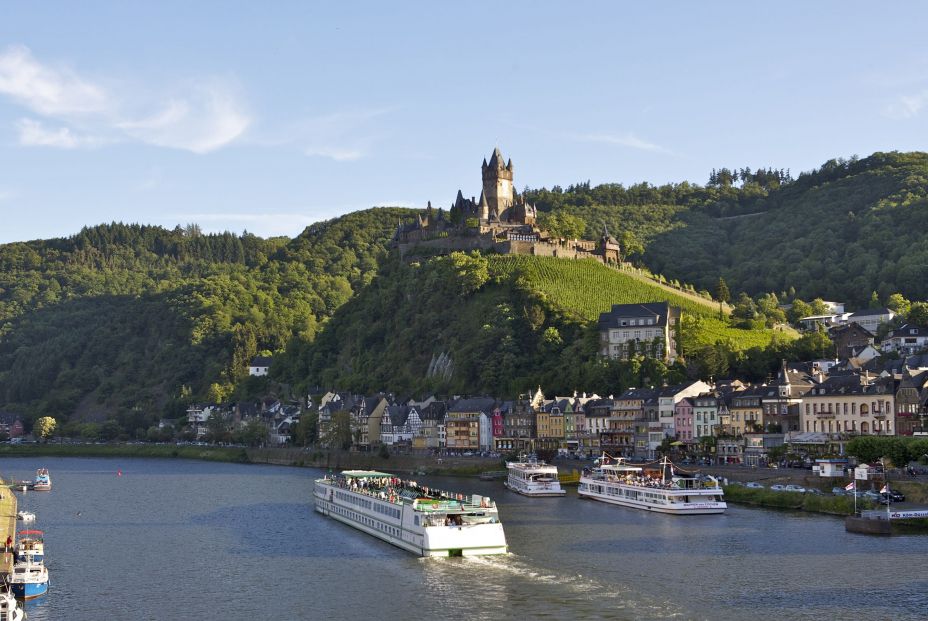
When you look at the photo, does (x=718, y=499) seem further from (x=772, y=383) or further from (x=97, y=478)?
(x=97, y=478)

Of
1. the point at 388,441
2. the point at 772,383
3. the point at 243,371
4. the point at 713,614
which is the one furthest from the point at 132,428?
the point at 713,614

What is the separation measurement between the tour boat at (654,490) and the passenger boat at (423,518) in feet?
47.9

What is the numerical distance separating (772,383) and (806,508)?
26855mm

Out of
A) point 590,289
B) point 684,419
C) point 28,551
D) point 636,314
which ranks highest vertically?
point 590,289

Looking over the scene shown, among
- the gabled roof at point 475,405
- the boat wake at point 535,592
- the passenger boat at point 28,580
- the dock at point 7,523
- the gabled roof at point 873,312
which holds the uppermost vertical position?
the gabled roof at point 873,312

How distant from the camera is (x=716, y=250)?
19675cm

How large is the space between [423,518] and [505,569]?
6.35 m

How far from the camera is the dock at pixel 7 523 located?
45066 millimetres

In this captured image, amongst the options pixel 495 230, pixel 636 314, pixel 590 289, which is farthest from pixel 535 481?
pixel 495 230

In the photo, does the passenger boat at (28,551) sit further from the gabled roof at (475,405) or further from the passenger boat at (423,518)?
the gabled roof at (475,405)

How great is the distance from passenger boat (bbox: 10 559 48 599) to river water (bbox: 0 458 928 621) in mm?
512

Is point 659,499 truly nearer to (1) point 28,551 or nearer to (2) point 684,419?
(2) point 684,419

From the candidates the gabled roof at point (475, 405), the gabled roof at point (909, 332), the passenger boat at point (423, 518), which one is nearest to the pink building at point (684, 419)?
the gabled roof at point (475, 405)

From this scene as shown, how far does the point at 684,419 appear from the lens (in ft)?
311
